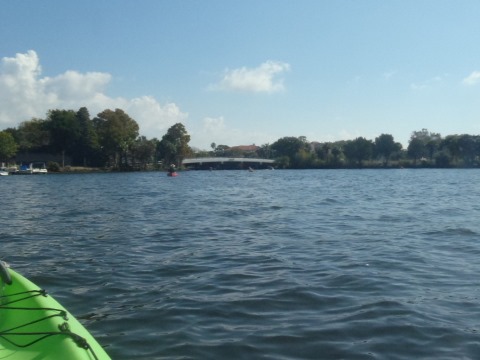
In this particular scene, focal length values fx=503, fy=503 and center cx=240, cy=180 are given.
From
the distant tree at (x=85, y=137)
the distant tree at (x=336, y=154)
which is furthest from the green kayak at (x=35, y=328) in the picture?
the distant tree at (x=336, y=154)

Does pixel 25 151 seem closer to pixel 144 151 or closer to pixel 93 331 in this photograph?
pixel 144 151

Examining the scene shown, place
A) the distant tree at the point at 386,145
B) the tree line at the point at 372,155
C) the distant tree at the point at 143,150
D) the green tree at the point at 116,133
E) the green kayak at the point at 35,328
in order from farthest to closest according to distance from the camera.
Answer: the distant tree at the point at 386,145 → the tree line at the point at 372,155 → the distant tree at the point at 143,150 → the green tree at the point at 116,133 → the green kayak at the point at 35,328

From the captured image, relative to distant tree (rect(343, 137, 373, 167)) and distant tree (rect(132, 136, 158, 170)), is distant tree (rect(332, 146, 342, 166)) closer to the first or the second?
distant tree (rect(343, 137, 373, 167))

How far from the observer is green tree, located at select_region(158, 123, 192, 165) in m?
140

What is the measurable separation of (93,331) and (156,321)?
972mm

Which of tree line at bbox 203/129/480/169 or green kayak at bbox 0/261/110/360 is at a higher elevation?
tree line at bbox 203/129/480/169

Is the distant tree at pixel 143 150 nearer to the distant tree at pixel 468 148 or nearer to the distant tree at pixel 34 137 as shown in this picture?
the distant tree at pixel 34 137

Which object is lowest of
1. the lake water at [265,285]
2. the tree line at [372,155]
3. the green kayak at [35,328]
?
the lake water at [265,285]

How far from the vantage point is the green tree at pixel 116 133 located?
12062cm

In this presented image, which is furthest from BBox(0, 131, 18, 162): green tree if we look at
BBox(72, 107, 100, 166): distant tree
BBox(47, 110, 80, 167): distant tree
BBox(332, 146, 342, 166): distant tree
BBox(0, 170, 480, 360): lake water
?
BBox(0, 170, 480, 360): lake water

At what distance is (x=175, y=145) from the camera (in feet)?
464

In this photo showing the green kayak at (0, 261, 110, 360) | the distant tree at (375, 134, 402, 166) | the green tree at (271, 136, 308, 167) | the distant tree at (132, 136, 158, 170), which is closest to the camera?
the green kayak at (0, 261, 110, 360)

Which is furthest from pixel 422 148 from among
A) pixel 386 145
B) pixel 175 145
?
pixel 175 145

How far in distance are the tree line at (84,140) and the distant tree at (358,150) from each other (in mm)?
67084
